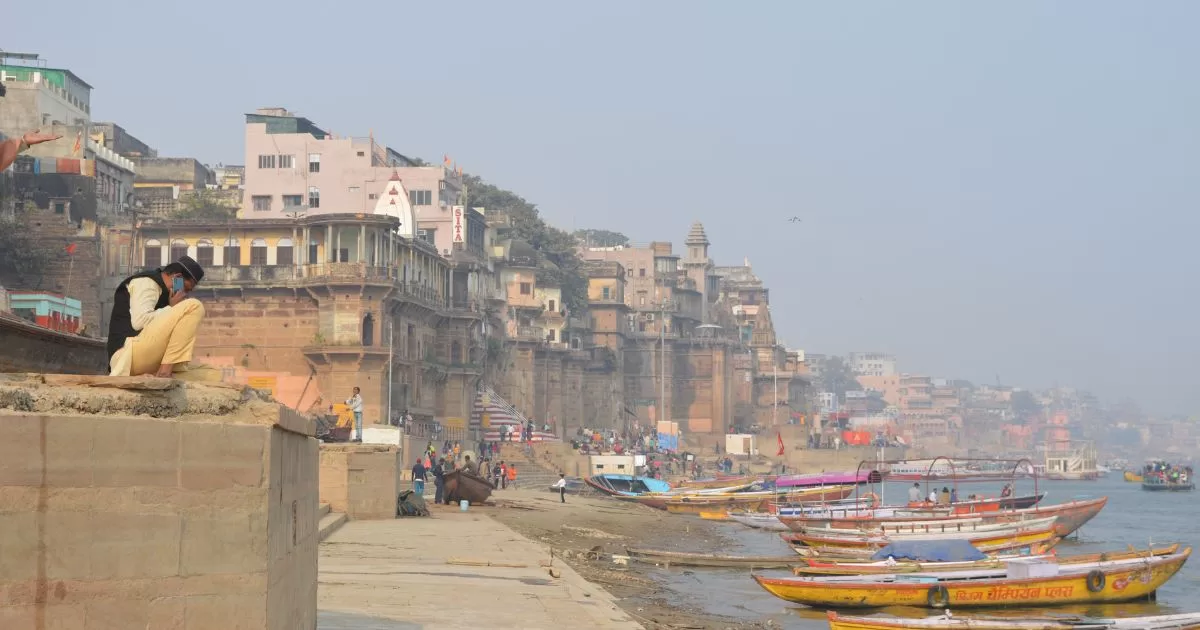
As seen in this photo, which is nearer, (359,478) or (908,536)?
(359,478)

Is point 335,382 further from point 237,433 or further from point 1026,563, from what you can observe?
point 237,433

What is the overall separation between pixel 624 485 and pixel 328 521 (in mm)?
41202

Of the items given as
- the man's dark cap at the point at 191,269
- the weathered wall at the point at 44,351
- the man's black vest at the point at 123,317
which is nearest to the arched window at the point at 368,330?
the weathered wall at the point at 44,351

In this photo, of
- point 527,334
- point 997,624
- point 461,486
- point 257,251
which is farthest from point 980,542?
point 527,334

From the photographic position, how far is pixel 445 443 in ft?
212

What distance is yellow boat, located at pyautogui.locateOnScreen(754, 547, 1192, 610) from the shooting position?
25.1 m

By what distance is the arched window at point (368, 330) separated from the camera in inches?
2228

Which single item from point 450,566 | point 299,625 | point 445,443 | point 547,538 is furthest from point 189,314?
point 445,443

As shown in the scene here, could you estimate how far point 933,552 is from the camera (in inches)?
1091

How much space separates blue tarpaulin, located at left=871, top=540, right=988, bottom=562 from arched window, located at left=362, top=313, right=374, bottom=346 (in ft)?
104

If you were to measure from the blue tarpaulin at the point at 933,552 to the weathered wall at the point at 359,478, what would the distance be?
9.73 meters

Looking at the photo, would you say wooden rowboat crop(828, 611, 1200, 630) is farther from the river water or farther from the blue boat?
the blue boat

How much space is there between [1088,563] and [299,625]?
22802 mm

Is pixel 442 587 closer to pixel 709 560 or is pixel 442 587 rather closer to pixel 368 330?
pixel 709 560
